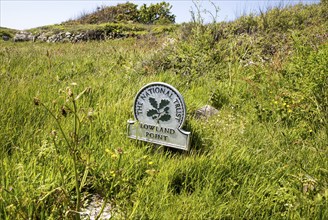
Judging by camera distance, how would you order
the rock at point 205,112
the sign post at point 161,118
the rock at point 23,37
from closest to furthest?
the sign post at point 161,118 → the rock at point 205,112 → the rock at point 23,37

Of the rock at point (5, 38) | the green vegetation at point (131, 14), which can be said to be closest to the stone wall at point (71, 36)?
the rock at point (5, 38)

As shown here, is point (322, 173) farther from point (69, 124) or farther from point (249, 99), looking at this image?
point (69, 124)

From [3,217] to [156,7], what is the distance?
774 inches

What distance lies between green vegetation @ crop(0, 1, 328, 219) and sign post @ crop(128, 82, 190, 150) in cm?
10

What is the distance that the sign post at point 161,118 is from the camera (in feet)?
7.70

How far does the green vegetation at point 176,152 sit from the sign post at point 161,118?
104 millimetres

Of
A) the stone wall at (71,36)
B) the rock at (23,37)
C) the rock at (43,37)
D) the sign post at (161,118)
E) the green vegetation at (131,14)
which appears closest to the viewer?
the sign post at (161,118)

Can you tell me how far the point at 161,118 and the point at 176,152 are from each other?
1.04 feet

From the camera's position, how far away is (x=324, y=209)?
1741 mm

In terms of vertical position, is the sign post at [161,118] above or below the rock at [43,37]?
below

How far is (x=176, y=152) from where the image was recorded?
7.85 ft

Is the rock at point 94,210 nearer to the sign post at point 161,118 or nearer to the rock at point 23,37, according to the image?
the sign post at point 161,118

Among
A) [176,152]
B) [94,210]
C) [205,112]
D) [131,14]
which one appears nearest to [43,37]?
[131,14]

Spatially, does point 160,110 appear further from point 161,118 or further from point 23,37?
point 23,37
